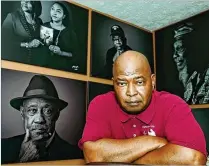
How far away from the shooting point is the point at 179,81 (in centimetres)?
181

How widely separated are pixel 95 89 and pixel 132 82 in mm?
856

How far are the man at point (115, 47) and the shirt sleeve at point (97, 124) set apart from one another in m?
0.80

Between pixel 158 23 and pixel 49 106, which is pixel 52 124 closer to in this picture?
pixel 49 106

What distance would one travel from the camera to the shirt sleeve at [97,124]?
843mm

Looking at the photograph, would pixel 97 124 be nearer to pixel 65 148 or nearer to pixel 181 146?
pixel 181 146

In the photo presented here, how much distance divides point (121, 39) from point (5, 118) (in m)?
1.02

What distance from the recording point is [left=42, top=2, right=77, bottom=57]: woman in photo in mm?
1456

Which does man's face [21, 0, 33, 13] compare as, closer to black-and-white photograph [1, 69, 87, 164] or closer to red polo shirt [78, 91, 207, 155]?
black-and-white photograph [1, 69, 87, 164]

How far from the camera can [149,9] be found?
5.55ft

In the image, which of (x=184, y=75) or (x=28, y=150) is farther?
(x=184, y=75)

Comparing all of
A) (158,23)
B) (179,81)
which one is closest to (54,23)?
(158,23)

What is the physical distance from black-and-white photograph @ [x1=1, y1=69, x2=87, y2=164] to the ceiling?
56 cm

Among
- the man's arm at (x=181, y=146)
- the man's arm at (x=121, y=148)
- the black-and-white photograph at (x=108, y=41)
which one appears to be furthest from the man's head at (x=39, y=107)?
the man's arm at (x=181, y=146)

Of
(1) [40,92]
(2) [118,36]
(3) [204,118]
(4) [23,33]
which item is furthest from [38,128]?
(3) [204,118]
